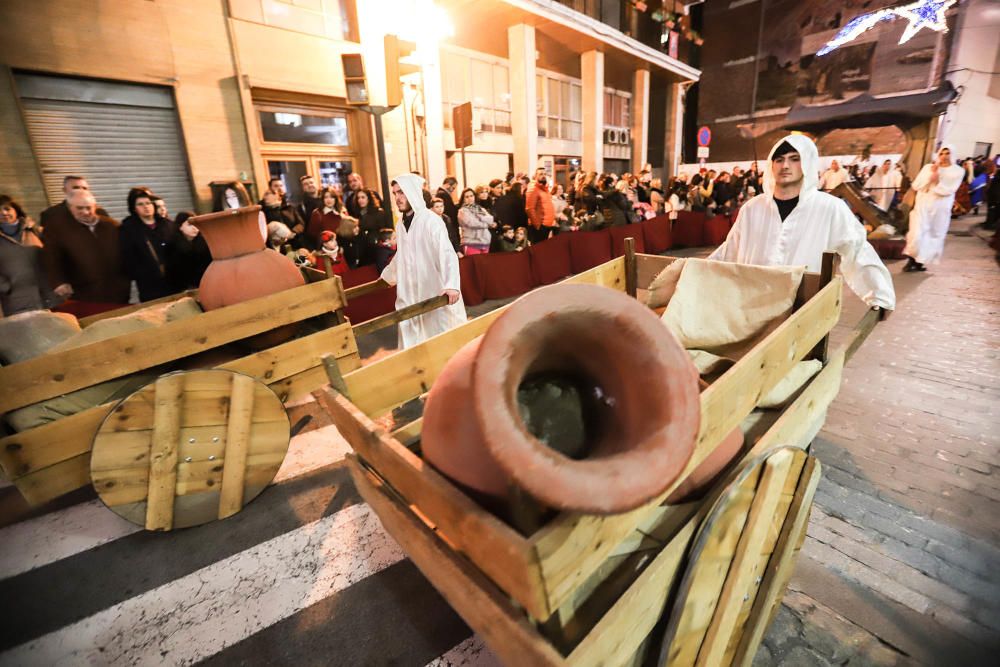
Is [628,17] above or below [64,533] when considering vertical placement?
above

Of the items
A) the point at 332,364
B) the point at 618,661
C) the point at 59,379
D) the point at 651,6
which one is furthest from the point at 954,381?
the point at 651,6

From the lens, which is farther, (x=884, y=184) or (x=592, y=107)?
(x=592, y=107)

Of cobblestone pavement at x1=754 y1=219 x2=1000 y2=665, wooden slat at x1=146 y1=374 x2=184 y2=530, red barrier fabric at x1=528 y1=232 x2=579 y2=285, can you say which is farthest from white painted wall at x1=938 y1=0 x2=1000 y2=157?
wooden slat at x1=146 y1=374 x2=184 y2=530

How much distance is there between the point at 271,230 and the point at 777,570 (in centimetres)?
649

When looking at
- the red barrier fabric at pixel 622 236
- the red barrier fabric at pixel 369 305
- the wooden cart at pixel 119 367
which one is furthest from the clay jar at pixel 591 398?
the red barrier fabric at pixel 622 236

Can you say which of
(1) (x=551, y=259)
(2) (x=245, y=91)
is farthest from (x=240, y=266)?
(2) (x=245, y=91)

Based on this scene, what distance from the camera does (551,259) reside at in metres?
8.39

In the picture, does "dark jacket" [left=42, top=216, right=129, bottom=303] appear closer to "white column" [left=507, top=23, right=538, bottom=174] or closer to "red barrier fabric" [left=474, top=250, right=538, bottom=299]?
"red barrier fabric" [left=474, top=250, right=538, bottom=299]

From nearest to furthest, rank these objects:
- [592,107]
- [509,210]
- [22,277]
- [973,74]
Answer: [22,277] < [509,210] < [592,107] < [973,74]

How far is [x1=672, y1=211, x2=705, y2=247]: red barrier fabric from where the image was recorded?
38.9 feet

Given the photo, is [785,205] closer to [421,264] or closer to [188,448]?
[421,264]

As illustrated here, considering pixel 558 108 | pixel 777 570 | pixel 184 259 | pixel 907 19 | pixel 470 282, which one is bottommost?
pixel 777 570

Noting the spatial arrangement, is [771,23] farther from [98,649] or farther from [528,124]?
[98,649]

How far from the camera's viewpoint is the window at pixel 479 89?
13852 millimetres
